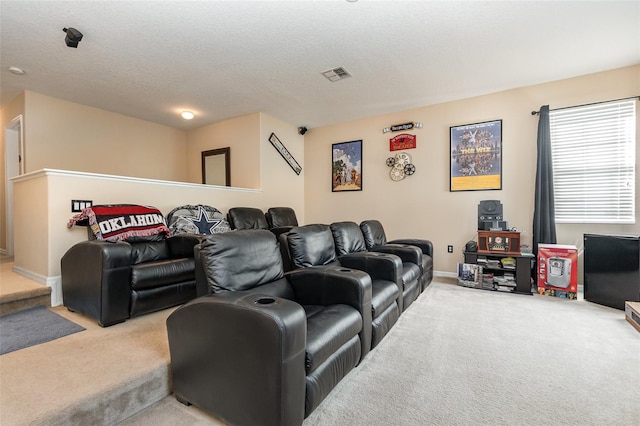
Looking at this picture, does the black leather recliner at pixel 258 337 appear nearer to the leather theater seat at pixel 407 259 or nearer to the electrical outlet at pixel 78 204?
the leather theater seat at pixel 407 259

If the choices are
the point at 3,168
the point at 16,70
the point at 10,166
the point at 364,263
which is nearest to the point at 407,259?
the point at 364,263

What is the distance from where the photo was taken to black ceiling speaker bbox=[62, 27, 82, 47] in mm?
2678

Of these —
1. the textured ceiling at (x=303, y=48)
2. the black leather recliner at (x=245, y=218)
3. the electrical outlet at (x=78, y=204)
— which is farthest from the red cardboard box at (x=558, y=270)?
the electrical outlet at (x=78, y=204)

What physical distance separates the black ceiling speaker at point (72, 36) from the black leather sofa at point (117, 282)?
196cm

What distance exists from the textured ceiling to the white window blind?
58cm

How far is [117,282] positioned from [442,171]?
452 cm

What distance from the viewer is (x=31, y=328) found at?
85.1 inches

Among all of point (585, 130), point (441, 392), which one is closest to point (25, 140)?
point (441, 392)

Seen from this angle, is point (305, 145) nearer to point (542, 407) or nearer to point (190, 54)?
point (190, 54)

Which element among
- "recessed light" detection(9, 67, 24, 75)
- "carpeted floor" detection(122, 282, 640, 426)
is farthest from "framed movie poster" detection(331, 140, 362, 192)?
"recessed light" detection(9, 67, 24, 75)

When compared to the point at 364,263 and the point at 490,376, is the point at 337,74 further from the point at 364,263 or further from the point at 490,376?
the point at 490,376

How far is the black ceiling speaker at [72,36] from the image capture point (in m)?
2.68

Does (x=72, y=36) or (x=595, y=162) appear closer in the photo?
(x=72, y=36)

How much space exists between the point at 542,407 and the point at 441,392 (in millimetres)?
519
